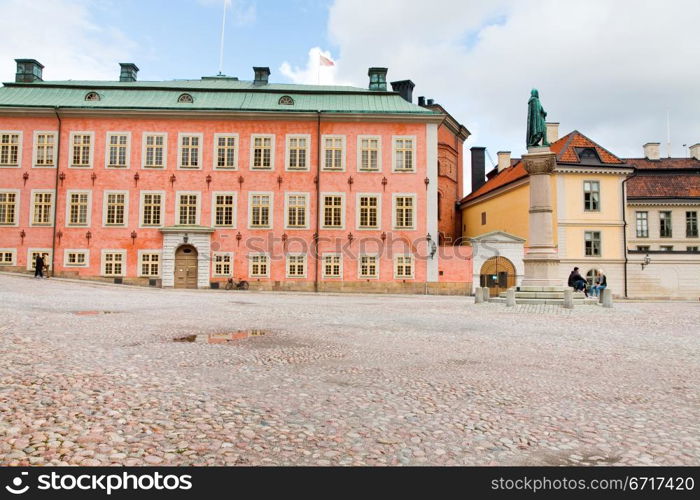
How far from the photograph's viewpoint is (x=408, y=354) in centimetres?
796

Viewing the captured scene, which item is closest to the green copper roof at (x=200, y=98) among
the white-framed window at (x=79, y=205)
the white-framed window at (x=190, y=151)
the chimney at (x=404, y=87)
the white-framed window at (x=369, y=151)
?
the white-framed window at (x=369, y=151)

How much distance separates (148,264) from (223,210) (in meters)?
6.02

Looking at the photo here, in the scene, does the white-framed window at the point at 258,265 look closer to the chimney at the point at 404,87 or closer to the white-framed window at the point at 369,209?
the white-framed window at the point at 369,209

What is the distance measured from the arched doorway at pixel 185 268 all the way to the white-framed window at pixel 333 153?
10.6 m

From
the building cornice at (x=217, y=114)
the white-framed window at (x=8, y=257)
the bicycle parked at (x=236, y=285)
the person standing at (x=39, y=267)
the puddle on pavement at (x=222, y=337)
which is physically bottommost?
the puddle on pavement at (x=222, y=337)

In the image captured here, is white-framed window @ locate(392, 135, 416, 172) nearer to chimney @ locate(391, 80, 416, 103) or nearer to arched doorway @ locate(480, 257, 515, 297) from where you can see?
arched doorway @ locate(480, 257, 515, 297)

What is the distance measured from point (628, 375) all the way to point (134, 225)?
104 ft

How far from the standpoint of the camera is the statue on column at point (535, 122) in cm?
2100

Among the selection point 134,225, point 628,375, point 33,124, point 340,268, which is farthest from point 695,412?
point 33,124

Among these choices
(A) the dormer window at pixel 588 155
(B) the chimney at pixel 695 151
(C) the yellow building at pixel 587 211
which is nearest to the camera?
(C) the yellow building at pixel 587 211

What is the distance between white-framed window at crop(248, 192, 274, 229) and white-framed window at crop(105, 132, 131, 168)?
28.6 feet
